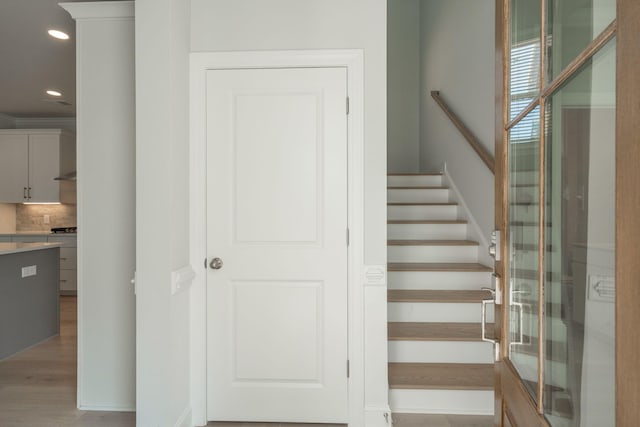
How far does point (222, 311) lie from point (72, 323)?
3443mm

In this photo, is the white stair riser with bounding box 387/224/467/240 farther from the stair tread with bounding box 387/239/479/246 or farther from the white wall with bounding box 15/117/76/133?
the white wall with bounding box 15/117/76/133

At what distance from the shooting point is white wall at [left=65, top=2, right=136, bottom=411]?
2.63 metres

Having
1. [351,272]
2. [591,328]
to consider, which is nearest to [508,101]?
[591,328]

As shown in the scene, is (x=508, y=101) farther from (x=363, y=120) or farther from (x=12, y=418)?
(x=12, y=418)

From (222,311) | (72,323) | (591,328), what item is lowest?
(72,323)

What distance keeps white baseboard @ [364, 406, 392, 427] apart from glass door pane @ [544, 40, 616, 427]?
1.61 m

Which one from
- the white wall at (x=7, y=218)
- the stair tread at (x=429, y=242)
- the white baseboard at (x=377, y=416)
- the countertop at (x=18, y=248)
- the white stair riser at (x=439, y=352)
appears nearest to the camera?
the white baseboard at (x=377, y=416)

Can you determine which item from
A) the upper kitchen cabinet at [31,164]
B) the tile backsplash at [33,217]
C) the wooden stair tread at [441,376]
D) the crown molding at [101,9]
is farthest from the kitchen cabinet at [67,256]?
the wooden stair tread at [441,376]

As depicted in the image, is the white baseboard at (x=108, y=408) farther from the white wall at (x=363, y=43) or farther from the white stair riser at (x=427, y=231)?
the white stair riser at (x=427, y=231)

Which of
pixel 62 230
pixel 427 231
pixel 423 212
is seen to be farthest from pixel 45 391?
pixel 62 230

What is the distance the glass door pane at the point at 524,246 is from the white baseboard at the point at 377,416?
4.49ft

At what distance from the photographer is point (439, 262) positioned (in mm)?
3686

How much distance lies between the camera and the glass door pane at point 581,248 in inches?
26.6
